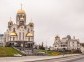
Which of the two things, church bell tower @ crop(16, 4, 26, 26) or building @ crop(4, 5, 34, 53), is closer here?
building @ crop(4, 5, 34, 53)

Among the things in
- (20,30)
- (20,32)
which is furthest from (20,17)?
(20,32)

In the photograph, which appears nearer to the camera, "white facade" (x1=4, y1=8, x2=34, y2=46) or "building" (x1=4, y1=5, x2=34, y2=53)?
"building" (x1=4, y1=5, x2=34, y2=53)

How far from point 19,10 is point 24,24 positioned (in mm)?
6113

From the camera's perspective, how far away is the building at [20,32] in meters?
139

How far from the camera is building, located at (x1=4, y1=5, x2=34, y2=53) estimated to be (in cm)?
13875

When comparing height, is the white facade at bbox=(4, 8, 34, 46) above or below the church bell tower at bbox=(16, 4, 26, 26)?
below

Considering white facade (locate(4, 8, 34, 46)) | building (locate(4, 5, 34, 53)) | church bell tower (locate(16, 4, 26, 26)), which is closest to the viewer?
building (locate(4, 5, 34, 53))

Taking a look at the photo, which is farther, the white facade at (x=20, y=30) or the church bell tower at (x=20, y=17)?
the church bell tower at (x=20, y=17)

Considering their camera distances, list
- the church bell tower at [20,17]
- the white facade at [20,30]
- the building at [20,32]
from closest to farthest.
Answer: the building at [20,32] → the white facade at [20,30] → the church bell tower at [20,17]

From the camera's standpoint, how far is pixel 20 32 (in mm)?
144625

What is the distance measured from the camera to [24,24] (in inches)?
5728

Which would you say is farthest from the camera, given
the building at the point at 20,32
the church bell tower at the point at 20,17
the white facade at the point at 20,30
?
the church bell tower at the point at 20,17

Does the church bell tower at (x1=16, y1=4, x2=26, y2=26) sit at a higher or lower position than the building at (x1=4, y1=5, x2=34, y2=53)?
higher

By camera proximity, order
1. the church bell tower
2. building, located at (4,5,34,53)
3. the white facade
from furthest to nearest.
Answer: the church bell tower, the white facade, building, located at (4,5,34,53)
